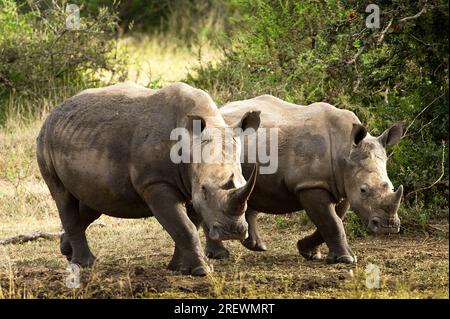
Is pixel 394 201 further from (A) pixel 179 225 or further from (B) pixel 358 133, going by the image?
(A) pixel 179 225

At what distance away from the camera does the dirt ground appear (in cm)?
900

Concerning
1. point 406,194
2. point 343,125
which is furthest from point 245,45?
point 343,125

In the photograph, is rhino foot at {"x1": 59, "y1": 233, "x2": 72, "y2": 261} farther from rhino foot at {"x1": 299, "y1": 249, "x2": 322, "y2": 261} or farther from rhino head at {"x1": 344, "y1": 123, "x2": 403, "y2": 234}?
rhino head at {"x1": 344, "y1": 123, "x2": 403, "y2": 234}

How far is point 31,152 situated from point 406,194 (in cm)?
575

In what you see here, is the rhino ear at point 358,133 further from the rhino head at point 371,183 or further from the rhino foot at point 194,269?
the rhino foot at point 194,269

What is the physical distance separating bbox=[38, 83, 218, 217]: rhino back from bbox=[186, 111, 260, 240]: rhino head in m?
0.42

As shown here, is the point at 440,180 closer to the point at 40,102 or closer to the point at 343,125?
the point at 343,125

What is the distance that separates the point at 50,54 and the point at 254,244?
7433 mm

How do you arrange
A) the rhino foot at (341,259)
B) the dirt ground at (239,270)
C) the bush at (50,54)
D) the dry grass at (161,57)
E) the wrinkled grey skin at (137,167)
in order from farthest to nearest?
1. the dry grass at (161,57)
2. the bush at (50,54)
3. the rhino foot at (341,259)
4. the wrinkled grey skin at (137,167)
5. the dirt ground at (239,270)

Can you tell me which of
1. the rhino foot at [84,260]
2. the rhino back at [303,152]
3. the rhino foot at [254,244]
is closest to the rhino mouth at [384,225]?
the rhino back at [303,152]

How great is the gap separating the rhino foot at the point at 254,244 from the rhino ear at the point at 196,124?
212 centimetres

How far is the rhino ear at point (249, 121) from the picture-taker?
9859 millimetres

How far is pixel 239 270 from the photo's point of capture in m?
10.3

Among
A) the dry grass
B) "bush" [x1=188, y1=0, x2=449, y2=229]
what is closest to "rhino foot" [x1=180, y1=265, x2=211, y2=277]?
"bush" [x1=188, y1=0, x2=449, y2=229]
